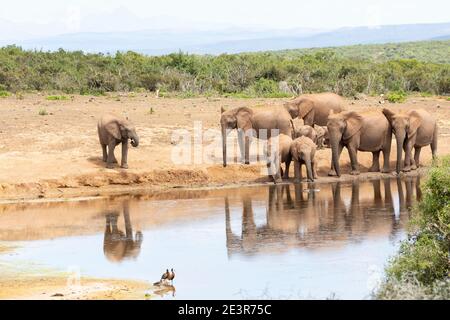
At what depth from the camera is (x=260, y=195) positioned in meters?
23.0

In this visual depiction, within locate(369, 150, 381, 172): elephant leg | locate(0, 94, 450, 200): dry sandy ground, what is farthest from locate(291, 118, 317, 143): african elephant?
locate(369, 150, 381, 172): elephant leg

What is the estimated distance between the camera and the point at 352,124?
2561 centimetres

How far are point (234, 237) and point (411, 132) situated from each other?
8.90 m

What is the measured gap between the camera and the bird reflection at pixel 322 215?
698 inches

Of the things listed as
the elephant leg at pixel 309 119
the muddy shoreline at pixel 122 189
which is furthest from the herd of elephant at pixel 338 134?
the elephant leg at pixel 309 119

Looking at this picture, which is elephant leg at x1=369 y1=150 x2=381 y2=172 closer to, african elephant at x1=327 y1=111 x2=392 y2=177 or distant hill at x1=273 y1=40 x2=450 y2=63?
african elephant at x1=327 y1=111 x2=392 y2=177

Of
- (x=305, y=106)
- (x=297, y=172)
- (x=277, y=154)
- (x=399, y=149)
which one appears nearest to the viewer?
(x=277, y=154)

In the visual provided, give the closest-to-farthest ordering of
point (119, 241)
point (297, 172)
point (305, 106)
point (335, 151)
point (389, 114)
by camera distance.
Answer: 1. point (119, 241)
2. point (297, 172)
3. point (335, 151)
4. point (389, 114)
5. point (305, 106)

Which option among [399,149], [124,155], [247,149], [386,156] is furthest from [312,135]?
[124,155]

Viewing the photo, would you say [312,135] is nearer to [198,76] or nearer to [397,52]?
[198,76]

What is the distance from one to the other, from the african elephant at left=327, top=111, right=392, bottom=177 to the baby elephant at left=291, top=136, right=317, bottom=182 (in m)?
1.16

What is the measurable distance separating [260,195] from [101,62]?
2582cm
